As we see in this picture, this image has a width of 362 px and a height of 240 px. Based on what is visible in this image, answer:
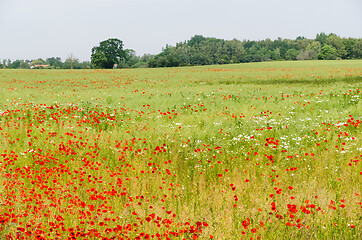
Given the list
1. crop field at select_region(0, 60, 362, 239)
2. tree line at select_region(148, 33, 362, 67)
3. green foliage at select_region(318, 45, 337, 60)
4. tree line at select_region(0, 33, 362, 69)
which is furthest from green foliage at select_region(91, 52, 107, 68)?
green foliage at select_region(318, 45, 337, 60)

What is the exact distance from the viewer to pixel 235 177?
6.12m

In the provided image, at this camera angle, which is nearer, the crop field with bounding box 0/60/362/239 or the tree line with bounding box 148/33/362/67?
the crop field with bounding box 0/60/362/239

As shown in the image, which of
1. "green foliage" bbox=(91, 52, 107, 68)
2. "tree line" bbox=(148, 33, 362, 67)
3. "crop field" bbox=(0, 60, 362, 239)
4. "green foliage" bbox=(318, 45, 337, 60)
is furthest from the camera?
"tree line" bbox=(148, 33, 362, 67)

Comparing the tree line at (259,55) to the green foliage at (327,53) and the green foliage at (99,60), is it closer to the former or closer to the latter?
the green foliage at (327,53)

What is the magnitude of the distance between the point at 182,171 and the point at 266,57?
5865 inches

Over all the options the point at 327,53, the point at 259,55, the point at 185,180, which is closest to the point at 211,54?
the point at 259,55

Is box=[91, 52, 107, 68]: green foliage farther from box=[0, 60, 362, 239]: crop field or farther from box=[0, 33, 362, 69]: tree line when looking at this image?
box=[0, 60, 362, 239]: crop field

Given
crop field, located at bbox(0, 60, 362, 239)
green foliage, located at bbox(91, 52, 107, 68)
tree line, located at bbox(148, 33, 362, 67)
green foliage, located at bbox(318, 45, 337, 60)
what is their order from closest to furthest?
crop field, located at bbox(0, 60, 362, 239)
green foliage, located at bbox(91, 52, 107, 68)
green foliage, located at bbox(318, 45, 337, 60)
tree line, located at bbox(148, 33, 362, 67)

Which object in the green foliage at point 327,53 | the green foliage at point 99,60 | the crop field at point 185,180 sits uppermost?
the green foliage at point 327,53

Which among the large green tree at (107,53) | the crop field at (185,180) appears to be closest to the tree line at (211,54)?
the large green tree at (107,53)

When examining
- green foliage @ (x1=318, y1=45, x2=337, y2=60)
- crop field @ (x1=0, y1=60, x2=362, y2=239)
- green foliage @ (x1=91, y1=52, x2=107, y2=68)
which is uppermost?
green foliage @ (x1=318, y1=45, x2=337, y2=60)

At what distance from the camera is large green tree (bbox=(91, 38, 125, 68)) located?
287ft

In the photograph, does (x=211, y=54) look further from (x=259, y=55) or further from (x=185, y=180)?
(x=185, y=180)

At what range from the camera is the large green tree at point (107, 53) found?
87438 mm
